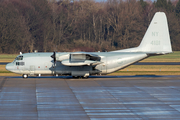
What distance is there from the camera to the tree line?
261 feet

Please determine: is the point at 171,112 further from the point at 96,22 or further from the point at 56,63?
the point at 96,22

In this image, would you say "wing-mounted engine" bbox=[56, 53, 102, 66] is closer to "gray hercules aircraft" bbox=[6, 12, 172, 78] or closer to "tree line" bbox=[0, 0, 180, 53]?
"gray hercules aircraft" bbox=[6, 12, 172, 78]

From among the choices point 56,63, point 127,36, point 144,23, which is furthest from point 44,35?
point 56,63

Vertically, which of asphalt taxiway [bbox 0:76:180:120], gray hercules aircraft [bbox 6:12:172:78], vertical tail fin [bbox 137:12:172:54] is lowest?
asphalt taxiway [bbox 0:76:180:120]

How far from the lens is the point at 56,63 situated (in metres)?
29.7

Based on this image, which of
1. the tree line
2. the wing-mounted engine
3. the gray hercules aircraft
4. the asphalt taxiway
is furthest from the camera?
the tree line

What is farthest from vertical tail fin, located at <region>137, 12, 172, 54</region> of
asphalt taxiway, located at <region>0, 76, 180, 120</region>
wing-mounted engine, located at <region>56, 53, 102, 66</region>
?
asphalt taxiway, located at <region>0, 76, 180, 120</region>

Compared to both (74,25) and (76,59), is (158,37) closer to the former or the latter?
(76,59)

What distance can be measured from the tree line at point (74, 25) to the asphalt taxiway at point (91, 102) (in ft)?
174

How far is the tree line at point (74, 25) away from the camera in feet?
261

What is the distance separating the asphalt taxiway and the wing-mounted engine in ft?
17.1

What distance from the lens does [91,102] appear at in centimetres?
1741

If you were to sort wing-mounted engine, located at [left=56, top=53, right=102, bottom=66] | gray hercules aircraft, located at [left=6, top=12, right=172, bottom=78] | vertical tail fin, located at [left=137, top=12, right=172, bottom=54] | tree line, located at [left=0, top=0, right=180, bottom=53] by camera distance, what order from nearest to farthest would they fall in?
1. wing-mounted engine, located at [left=56, top=53, right=102, bottom=66]
2. gray hercules aircraft, located at [left=6, top=12, right=172, bottom=78]
3. vertical tail fin, located at [left=137, top=12, right=172, bottom=54]
4. tree line, located at [left=0, top=0, right=180, bottom=53]

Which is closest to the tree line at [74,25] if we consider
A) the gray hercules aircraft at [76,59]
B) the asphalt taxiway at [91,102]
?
the gray hercules aircraft at [76,59]
